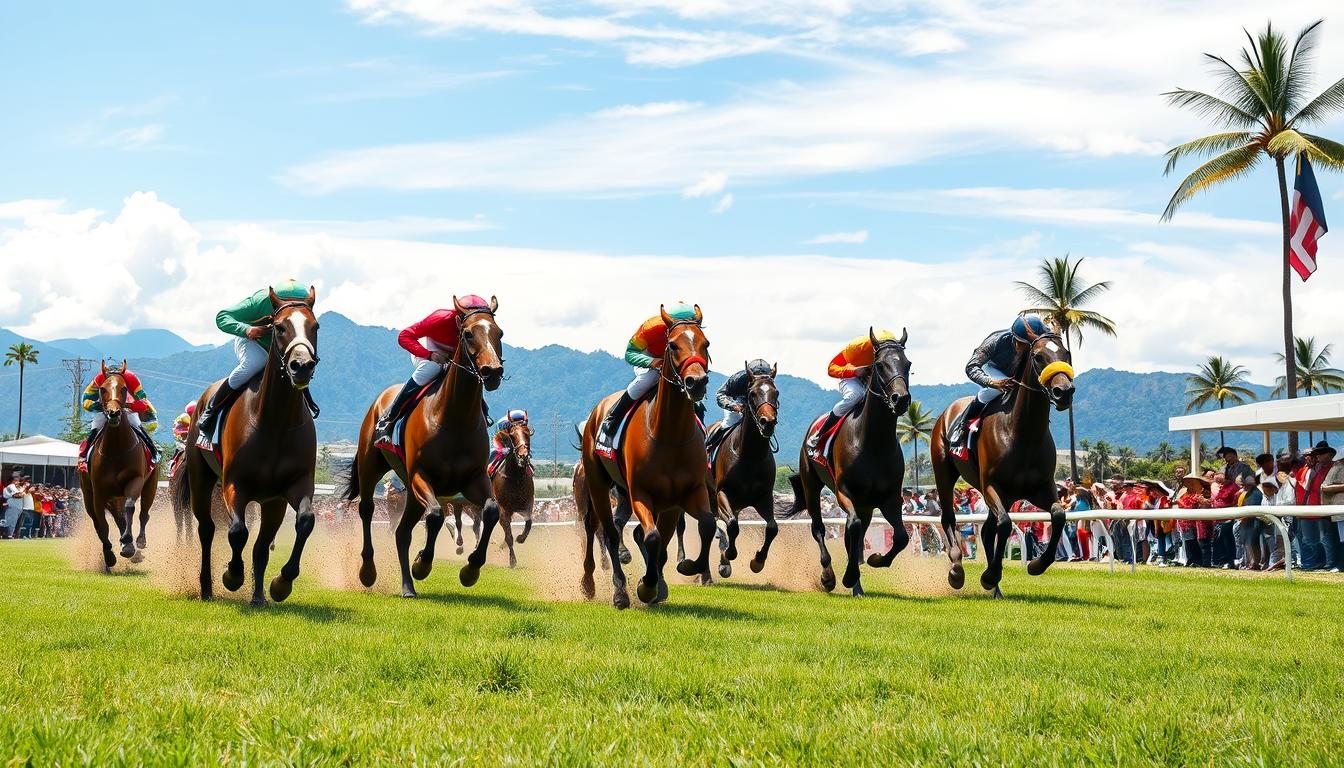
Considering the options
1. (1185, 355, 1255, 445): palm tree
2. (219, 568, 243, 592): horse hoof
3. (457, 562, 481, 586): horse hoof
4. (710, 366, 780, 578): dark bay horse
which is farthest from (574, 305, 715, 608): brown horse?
(1185, 355, 1255, 445): palm tree

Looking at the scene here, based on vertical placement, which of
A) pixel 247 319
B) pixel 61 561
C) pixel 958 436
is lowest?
pixel 61 561

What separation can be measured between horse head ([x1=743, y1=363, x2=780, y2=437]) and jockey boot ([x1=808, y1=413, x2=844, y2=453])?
84 cm

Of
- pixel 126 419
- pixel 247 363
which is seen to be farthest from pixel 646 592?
pixel 126 419

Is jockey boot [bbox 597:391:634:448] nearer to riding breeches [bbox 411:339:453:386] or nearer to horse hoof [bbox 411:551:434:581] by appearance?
riding breeches [bbox 411:339:453:386]

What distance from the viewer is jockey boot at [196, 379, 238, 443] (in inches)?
440

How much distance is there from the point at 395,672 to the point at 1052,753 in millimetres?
3172

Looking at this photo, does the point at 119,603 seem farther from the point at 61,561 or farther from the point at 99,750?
the point at 61,561

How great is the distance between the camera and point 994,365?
525 inches

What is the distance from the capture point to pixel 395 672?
6059 mm

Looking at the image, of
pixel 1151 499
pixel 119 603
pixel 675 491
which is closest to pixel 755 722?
pixel 675 491

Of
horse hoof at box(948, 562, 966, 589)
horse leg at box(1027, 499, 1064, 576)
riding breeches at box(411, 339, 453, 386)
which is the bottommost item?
horse hoof at box(948, 562, 966, 589)

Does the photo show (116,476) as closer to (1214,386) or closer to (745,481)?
(745,481)

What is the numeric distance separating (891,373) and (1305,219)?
19935mm

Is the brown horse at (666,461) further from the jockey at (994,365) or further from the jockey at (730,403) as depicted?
the jockey at (730,403)
